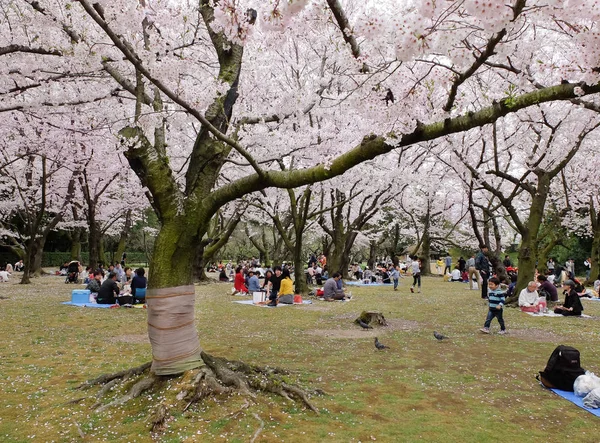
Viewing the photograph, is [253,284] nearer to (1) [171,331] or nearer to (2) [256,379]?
(2) [256,379]

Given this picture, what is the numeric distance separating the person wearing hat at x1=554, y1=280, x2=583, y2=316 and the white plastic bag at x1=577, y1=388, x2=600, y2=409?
323 inches

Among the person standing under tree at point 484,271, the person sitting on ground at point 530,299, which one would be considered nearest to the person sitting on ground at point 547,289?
the person sitting on ground at point 530,299

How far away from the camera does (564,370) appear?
6.07 metres

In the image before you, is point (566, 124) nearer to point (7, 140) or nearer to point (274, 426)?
point (274, 426)

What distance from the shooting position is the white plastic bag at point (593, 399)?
5387mm

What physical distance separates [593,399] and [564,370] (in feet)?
2.20

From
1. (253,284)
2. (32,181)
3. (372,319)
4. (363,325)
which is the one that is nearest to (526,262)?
(372,319)

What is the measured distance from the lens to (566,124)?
1346cm

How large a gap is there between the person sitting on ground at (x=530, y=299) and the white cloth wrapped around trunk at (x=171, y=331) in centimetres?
1132

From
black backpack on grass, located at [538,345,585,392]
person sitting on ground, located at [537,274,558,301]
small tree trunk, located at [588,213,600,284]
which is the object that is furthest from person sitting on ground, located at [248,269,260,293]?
small tree trunk, located at [588,213,600,284]

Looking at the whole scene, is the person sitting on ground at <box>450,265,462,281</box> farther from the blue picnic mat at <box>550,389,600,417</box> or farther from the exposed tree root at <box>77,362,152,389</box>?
the exposed tree root at <box>77,362,152,389</box>

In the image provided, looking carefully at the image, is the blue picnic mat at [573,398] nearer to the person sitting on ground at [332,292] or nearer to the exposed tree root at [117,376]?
the exposed tree root at [117,376]

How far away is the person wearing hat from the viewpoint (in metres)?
12.7

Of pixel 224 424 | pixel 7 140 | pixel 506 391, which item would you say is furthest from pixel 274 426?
pixel 7 140
